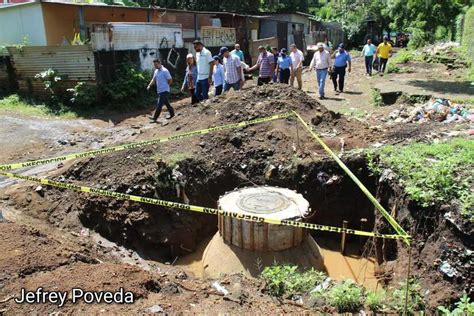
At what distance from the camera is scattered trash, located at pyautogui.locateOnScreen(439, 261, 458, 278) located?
4.77 m

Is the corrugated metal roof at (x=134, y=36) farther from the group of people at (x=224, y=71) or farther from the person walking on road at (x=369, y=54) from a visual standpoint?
the person walking on road at (x=369, y=54)

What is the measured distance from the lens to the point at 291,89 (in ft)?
33.3

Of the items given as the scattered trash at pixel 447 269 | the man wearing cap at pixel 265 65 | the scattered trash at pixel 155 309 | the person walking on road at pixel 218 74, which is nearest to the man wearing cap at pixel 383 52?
the man wearing cap at pixel 265 65

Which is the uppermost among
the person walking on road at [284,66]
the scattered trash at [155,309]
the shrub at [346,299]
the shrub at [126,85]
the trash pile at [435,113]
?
the person walking on road at [284,66]

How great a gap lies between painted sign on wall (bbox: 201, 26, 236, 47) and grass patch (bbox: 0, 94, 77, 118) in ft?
28.9

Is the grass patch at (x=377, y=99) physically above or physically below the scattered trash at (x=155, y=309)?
above

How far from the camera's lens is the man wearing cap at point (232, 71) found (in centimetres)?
1102

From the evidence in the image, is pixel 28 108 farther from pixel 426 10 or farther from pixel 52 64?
pixel 426 10

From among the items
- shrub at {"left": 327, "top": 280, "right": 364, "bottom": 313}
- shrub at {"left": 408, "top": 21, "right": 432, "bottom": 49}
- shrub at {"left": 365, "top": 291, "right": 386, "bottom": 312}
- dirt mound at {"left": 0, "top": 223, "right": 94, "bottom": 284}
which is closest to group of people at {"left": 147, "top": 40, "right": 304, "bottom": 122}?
dirt mound at {"left": 0, "top": 223, "right": 94, "bottom": 284}

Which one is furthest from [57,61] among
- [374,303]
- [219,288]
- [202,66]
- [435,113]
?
[374,303]

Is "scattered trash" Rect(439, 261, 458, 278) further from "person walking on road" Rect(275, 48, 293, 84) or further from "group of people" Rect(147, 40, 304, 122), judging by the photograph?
"person walking on road" Rect(275, 48, 293, 84)

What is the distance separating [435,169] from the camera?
5.84m

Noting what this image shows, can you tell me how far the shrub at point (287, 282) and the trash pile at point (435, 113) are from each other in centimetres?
562

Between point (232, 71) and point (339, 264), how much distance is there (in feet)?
19.9
